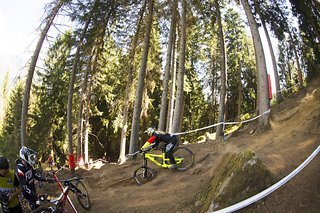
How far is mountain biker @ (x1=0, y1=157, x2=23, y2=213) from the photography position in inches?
266

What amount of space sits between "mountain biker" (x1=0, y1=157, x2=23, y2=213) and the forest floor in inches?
106

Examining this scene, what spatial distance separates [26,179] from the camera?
282 inches

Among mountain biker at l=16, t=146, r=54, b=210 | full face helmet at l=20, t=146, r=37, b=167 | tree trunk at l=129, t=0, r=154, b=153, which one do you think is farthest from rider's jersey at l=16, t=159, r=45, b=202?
tree trunk at l=129, t=0, r=154, b=153

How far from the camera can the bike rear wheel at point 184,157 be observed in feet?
35.5

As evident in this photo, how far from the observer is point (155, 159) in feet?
37.0

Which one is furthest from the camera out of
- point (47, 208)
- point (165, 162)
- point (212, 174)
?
point (165, 162)

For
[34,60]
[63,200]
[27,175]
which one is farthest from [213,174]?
[34,60]

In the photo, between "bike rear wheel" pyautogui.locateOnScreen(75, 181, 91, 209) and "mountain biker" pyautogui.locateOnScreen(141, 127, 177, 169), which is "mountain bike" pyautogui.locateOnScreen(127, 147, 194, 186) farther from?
"bike rear wheel" pyautogui.locateOnScreen(75, 181, 91, 209)

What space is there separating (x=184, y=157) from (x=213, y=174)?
4167 mm

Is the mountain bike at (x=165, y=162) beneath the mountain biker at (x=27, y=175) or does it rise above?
beneath

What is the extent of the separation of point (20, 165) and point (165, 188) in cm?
411

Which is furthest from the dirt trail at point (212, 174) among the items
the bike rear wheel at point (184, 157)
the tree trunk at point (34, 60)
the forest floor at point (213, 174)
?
the tree trunk at point (34, 60)

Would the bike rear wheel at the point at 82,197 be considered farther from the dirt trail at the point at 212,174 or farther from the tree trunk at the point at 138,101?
the tree trunk at the point at 138,101

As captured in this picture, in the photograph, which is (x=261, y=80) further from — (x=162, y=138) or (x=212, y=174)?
(x=212, y=174)
